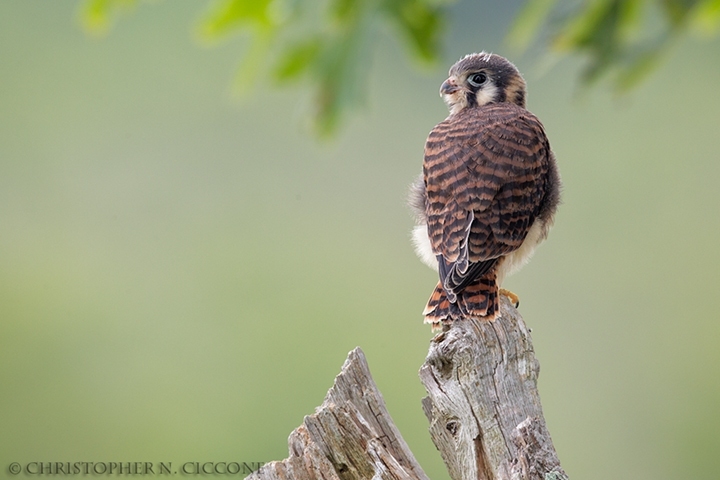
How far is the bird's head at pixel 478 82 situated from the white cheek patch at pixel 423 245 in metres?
0.56

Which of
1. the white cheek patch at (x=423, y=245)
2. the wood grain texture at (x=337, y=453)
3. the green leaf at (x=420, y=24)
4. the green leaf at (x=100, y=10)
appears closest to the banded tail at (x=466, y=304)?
the white cheek patch at (x=423, y=245)

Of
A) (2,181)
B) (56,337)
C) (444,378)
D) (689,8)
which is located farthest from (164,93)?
(689,8)

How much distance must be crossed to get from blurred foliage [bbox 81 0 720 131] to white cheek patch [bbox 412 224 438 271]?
1.70 meters

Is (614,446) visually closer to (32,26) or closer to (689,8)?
(689,8)

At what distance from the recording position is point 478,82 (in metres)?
3.56

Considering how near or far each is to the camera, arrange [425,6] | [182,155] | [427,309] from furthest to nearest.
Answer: [182,155] → [427,309] → [425,6]

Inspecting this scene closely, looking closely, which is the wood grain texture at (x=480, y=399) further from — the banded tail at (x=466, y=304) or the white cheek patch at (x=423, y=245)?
the white cheek patch at (x=423, y=245)

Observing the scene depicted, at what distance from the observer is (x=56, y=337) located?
26.9 ft

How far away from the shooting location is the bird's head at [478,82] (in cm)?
354

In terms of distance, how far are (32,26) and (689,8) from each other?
9677 millimetres

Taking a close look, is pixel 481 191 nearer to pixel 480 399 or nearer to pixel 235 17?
pixel 480 399

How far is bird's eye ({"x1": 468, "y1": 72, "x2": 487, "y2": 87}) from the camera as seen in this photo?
355 cm

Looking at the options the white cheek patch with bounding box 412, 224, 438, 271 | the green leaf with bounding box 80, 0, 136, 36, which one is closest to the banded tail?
the white cheek patch with bounding box 412, 224, 438, 271

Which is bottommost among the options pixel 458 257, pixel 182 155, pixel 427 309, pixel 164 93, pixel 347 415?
pixel 347 415
